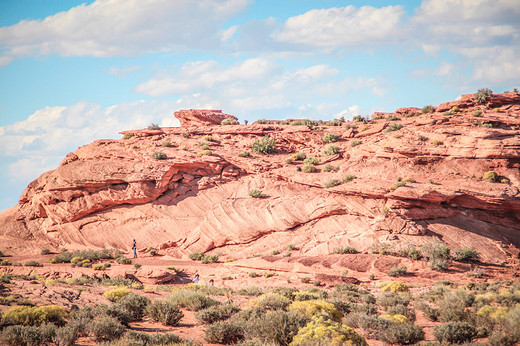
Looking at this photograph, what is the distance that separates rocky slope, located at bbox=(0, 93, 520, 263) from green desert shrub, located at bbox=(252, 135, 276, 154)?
73cm

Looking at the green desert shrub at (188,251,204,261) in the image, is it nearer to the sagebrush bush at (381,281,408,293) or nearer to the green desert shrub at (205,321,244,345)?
the sagebrush bush at (381,281,408,293)

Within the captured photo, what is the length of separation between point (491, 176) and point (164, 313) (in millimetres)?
24330

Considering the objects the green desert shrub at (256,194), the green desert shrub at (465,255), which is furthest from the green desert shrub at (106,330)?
the green desert shrub at (256,194)

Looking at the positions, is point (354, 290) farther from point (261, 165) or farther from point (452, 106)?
point (452, 106)

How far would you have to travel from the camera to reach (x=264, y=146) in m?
35.4

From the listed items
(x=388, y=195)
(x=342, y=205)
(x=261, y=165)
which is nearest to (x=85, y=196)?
(x=261, y=165)

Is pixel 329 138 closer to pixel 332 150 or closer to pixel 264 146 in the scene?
pixel 332 150

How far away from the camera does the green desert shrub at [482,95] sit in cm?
3606

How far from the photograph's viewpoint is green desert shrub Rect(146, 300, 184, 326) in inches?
435

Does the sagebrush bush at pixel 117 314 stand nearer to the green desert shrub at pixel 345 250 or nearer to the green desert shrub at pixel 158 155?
the green desert shrub at pixel 345 250

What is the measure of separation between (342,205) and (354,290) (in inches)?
394

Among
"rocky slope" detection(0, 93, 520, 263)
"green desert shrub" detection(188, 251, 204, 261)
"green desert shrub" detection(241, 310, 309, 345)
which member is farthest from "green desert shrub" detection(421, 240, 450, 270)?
"green desert shrub" detection(241, 310, 309, 345)

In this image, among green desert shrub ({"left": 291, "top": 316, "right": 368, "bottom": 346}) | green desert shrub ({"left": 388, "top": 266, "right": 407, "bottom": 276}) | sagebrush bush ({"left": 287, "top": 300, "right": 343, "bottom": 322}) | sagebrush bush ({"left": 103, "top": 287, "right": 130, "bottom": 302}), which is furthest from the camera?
green desert shrub ({"left": 388, "top": 266, "right": 407, "bottom": 276})

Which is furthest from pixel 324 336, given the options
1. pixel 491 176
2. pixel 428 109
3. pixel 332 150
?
pixel 428 109
